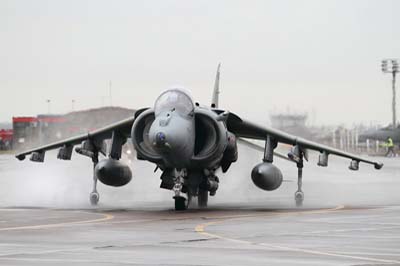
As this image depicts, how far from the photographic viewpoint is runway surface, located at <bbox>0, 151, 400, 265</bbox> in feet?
42.6

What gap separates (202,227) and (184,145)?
5054 mm

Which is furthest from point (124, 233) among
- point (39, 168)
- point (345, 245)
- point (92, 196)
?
point (39, 168)

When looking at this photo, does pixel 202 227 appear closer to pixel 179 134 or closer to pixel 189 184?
pixel 179 134

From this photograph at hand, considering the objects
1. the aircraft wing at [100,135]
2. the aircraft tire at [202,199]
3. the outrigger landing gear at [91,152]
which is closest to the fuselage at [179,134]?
the aircraft tire at [202,199]

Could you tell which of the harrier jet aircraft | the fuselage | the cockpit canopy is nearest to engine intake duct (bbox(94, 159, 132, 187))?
the harrier jet aircraft

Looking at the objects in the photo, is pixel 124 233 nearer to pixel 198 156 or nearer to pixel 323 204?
pixel 198 156

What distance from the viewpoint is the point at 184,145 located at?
23031mm

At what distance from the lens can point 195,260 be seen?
41.3 feet

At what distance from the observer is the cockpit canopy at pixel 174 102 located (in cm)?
2342

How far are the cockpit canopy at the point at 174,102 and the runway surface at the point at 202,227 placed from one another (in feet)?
7.69

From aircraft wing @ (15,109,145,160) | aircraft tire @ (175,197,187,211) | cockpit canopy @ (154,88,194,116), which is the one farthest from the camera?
aircraft wing @ (15,109,145,160)

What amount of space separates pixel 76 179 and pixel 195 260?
25.4 meters

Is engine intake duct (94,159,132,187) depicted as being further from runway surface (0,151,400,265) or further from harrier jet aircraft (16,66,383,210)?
runway surface (0,151,400,265)

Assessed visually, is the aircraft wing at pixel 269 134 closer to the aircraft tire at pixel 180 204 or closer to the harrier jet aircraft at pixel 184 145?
the harrier jet aircraft at pixel 184 145
